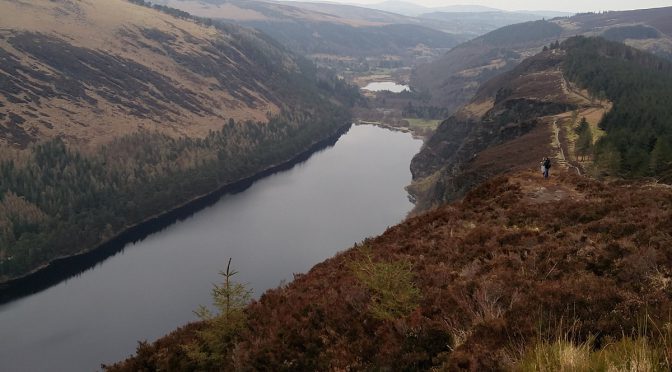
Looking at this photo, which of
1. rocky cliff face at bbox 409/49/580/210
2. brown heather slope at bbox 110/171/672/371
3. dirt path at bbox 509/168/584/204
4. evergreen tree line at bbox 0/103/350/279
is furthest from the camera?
evergreen tree line at bbox 0/103/350/279

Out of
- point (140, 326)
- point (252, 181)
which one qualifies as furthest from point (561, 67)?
point (140, 326)

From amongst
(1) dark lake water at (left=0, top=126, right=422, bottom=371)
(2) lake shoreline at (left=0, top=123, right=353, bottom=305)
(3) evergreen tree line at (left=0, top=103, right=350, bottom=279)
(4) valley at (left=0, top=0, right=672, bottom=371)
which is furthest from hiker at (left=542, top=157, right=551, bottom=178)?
(3) evergreen tree line at (left=0, top=103, right=350, bottom=279)

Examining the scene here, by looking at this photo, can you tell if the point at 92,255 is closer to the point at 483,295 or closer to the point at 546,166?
the point at 546,166

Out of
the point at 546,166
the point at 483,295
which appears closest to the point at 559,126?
the point at 546,166

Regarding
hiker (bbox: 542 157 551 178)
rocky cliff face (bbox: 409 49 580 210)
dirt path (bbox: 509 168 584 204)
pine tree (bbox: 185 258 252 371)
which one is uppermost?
hiker (bbox: 542 157 551 178)

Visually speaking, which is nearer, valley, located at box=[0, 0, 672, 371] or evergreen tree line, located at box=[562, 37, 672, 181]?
valley, located at box=[0, 0, 672, 371]

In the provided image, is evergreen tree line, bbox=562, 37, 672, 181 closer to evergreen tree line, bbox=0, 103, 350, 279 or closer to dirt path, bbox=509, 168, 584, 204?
dirt path, bbox=509, 168, 584, 204

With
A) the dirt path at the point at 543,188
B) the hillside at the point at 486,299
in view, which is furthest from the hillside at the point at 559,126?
the hillside at the point at 486,299

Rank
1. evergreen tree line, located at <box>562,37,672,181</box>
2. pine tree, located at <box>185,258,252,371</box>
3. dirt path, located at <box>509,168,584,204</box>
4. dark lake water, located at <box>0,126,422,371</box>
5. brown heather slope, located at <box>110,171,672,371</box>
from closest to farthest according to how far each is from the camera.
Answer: brown heather slope, located at <box>110,171,672,371</box>, pine tree, located at <box>185,258,252,371</box>, dirt path, located at <box>509,168,584,204</box>, evergreen tree line, located at <box>562,37,672,181</box>, dark lake water, located at <box>0,126,422,371</box>

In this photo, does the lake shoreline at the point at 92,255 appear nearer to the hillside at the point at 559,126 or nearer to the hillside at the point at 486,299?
the hillside at the point at 559,126
